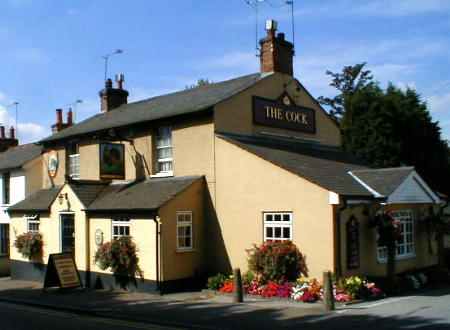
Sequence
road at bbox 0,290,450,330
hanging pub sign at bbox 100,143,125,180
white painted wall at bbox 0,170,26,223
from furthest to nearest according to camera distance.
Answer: white painted wall at bbox 0,170,26,223 → hanging pub sign at bbox 100,143,125,180 → road at bbox 0,290,450,330

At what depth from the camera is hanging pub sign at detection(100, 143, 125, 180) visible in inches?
827

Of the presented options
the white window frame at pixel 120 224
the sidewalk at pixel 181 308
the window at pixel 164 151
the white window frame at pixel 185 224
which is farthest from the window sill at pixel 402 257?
the white window frame at pixel 120 224

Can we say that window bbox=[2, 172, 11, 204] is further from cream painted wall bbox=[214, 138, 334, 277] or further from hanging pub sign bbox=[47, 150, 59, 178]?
cream painted wall bbox=[214, 138, 334, 277]

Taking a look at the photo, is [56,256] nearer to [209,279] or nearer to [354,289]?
[209,279]

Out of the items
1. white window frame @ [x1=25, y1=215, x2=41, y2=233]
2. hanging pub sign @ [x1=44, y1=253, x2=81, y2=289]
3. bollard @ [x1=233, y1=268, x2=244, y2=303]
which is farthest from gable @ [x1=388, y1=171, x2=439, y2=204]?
white window frame @ [x1=25, y1=215, x2=41, y2=233]

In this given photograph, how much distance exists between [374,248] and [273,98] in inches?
279

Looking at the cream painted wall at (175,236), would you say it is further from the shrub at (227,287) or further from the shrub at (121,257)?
the shrub at (227,287)

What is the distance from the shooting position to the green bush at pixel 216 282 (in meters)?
17.5

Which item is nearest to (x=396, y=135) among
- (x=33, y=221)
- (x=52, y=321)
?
(x=33, y=221)

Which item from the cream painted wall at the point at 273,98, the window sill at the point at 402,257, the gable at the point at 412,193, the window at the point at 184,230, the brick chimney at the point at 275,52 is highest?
the brick chimney at the point at 275,52

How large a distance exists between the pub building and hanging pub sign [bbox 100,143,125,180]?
2.1 inches

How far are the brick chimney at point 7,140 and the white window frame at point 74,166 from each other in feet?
45.6

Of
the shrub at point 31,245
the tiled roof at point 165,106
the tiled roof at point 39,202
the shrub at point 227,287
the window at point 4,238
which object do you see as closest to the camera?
the shrub at point 227,287

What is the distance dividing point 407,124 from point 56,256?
22.7 meters
